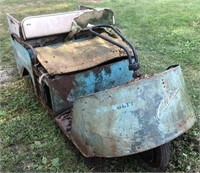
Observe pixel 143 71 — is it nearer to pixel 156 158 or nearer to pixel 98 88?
pixel 98 88

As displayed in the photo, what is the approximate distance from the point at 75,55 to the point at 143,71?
1.59 m

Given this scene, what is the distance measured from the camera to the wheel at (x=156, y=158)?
106 inches

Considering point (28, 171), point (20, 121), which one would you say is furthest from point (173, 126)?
point (20, 121)

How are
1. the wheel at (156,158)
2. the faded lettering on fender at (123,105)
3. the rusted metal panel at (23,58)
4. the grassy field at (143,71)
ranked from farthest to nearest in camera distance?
the rusted metal panel at (23,58) < the grassy field at (143,71) < the wheel at (156,158) < the faded lettering on fender at (123,105)

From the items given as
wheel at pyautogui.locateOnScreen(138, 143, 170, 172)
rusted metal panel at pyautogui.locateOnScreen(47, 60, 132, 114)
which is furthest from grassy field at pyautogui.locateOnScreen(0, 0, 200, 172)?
rusted metal panel at pyautogui.locateOnScreen(47, 60, 132, 114)

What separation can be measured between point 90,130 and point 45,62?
43.8 inches

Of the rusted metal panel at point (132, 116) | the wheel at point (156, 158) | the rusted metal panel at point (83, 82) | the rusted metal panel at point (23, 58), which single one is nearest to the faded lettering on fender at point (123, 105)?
the rusted metal panel at point (132, 116)

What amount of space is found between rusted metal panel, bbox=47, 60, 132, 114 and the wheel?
89 cm

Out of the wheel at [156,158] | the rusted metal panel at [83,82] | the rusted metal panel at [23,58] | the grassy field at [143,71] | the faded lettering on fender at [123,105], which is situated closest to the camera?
the faded lettering on fender at [123,105]

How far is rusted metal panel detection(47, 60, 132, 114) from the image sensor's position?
3.22 metres

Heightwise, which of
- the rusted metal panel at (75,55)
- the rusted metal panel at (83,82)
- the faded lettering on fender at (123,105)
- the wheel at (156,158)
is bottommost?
the wheel at (156,158)

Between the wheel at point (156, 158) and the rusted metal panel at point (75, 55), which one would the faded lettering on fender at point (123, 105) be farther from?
the rusted metal panel at point (75, 55)

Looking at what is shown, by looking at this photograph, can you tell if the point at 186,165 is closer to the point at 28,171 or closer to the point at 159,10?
the point at 28,171

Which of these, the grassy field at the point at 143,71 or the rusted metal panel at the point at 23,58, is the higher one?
the rusted metal panel at the point at 23,58
